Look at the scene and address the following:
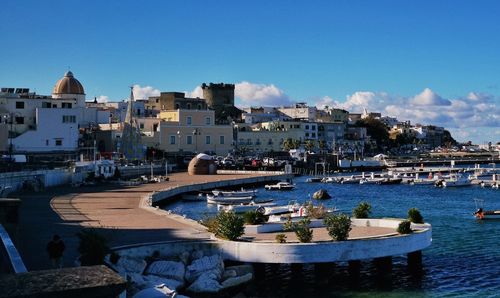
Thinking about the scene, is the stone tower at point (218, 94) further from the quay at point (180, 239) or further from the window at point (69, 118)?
the quay at point (180, 239)

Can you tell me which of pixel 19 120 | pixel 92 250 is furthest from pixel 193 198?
pixel 92 250

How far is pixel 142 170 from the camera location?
91.9 metres

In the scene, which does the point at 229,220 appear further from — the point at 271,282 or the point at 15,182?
the point at 15,182

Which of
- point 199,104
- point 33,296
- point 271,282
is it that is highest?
point 199,104

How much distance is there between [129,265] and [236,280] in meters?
3.92

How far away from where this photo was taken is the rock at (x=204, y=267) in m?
22.4

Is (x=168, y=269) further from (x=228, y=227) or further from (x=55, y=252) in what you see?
(x=55, y=252)

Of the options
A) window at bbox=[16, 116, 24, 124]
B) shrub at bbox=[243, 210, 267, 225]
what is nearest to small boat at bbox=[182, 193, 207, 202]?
shrub at bbox=[243, 210, 267, 225]

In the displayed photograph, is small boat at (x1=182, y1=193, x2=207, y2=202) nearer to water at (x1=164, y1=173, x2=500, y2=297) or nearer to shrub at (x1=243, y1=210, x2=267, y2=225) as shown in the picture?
water at (x1=164, y1=173, x2=500, y2=297)

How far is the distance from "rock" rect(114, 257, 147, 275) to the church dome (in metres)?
86.9

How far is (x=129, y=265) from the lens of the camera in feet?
72.4

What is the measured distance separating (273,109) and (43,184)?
134366 mm

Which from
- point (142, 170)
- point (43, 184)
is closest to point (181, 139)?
point (142, 170)

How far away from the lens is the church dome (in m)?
104
